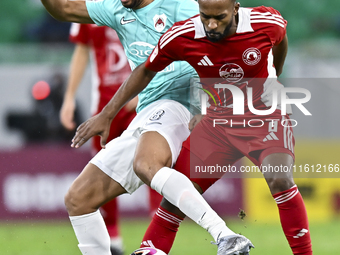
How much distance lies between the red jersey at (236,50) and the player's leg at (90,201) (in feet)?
2.55

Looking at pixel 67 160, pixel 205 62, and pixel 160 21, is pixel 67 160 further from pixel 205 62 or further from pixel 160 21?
pixel 205 62

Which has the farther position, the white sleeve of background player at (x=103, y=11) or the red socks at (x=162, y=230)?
the white sleeve of background player at (x=103, y=11)

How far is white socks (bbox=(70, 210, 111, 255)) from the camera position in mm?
3367

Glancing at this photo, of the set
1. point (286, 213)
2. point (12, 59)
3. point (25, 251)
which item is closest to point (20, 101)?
point (12, 59)

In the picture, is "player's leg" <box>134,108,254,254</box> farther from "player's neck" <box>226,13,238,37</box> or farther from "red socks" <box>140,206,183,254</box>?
"player's neck" <box>226,13,238,37</box>

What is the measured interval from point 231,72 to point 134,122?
0.76m

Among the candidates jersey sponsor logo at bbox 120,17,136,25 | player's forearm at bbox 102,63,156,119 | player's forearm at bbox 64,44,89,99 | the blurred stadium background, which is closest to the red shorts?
player's forearm at bbox 102,63,156,119

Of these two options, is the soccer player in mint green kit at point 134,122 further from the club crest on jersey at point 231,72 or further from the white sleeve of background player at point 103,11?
the club crest on jersey at point 231,72

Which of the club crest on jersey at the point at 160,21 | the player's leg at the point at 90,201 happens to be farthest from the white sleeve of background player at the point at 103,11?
the player's leg at the point at 90,201

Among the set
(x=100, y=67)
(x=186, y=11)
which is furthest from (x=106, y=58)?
(x=186, y=11)

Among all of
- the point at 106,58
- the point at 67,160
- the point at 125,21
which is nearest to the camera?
the point at 125,21

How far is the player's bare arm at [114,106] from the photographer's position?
320 centimetres

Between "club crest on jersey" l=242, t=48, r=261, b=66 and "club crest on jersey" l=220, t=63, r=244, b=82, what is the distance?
6cm

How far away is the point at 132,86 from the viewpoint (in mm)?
3203
